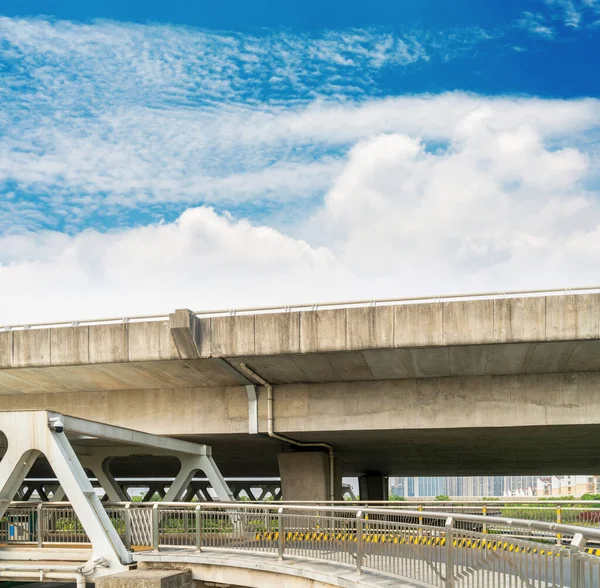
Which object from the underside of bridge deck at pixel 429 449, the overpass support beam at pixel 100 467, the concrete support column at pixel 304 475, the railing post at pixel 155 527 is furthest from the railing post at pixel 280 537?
the concrete support column at pixel 304 475

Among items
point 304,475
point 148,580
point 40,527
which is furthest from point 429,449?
point 148,580

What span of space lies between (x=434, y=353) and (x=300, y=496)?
9.52 meters

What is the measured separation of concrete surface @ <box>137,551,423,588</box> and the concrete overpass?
7.11 meters

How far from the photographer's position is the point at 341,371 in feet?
72.9

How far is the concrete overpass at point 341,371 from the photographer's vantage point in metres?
19.8

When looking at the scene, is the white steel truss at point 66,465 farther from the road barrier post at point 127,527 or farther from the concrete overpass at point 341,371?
the concrete overpass at point 341,371

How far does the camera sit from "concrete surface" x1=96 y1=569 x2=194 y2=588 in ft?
45.8

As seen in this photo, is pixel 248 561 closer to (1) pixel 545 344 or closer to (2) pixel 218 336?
(2) pixel 218 336

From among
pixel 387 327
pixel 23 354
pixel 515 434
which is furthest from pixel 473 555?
pixel 23 354

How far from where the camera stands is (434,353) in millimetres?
20500

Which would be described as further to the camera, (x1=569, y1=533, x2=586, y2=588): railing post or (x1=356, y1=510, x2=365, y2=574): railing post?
(x1=356, y1=510, x2=365, y2=574): railing post

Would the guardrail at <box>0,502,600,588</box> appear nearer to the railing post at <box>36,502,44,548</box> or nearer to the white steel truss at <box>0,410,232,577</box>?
the railing post at <box>36,502,44,548</box>

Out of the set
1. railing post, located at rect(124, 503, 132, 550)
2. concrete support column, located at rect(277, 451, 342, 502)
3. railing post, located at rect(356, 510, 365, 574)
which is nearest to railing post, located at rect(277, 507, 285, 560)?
railing post, located at rect(356, 510, 365, 574)

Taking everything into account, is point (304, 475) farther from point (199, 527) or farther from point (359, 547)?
point (359, 547)
